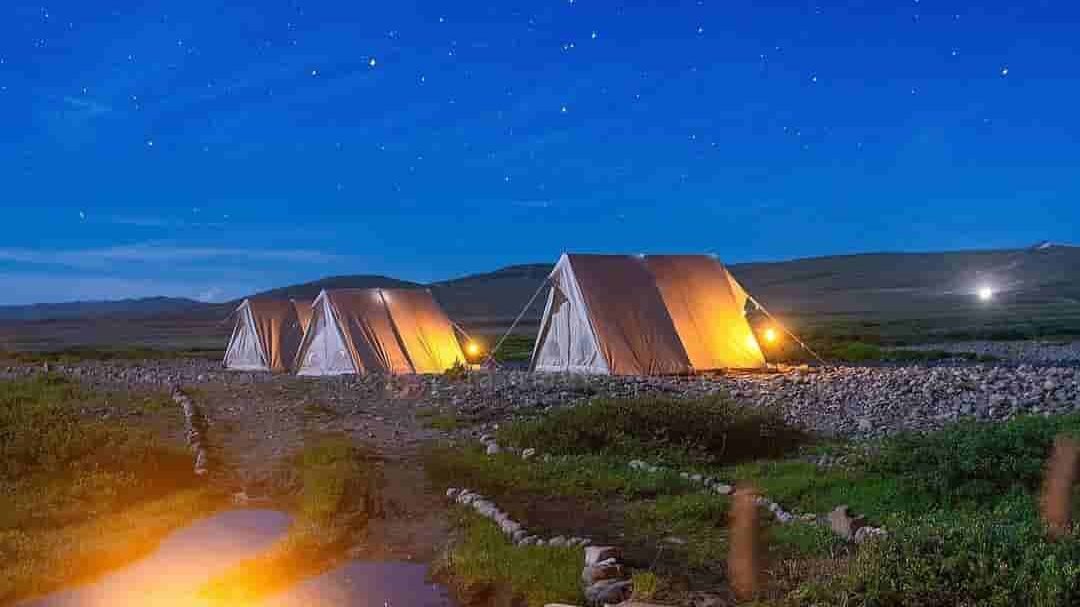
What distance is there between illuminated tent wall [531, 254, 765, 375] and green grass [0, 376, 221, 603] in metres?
11.7

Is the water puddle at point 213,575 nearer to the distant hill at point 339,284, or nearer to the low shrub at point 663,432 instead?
the low shrub at point 663,432

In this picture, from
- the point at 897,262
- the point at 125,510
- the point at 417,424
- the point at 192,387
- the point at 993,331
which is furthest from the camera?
the point at 897,262

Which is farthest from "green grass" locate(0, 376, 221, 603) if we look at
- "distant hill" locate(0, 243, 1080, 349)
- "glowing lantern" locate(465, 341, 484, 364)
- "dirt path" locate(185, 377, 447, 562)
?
"distant hill" locate(0, 243, 1080, 349)

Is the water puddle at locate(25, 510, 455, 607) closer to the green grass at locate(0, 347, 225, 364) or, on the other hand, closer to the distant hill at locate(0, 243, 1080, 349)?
the green grass at locate(0, 347, 225, 364)

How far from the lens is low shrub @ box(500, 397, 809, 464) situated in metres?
12.0

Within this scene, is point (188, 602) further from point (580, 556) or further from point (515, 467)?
point (515, 467)

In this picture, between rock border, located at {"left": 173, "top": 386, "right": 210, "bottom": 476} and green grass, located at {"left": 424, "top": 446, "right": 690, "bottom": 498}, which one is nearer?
green grass, located at {"left": 424, "top": 446, "right": 690, "bottom": 498}

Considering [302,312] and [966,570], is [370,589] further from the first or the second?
[302,312]

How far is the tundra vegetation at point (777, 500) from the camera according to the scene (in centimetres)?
530

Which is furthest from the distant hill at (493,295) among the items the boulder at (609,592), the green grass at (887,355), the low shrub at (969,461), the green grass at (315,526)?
→ the boulder at (609,592)

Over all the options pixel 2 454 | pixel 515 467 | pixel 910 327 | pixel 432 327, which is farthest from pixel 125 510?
pixel 910 327

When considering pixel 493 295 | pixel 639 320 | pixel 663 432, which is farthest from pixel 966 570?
pixel 493 295

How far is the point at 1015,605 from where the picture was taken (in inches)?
197

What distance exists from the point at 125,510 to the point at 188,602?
126 inches
